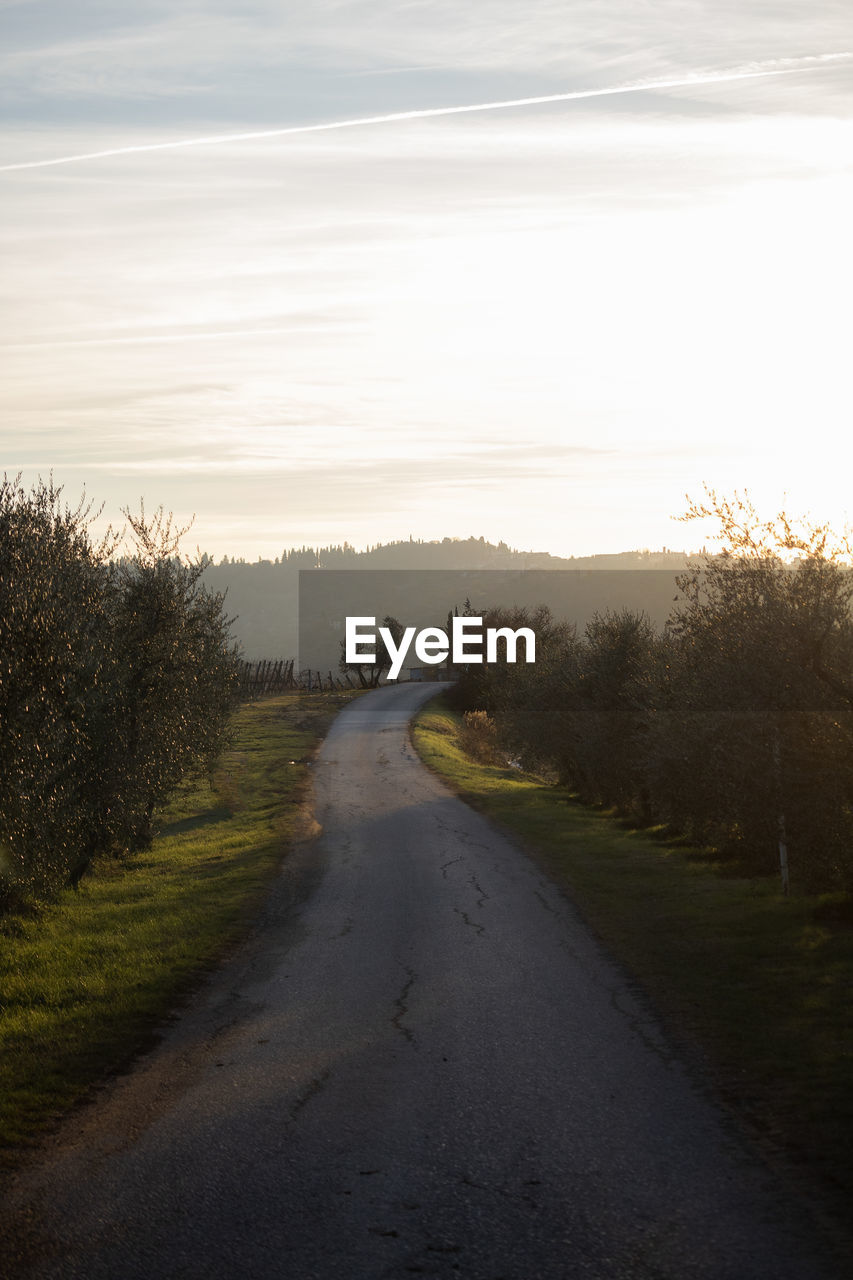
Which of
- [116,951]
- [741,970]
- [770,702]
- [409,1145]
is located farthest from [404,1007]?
[770,702]

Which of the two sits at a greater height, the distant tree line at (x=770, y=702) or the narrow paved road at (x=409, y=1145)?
the distant tree line at (x=770, y=702)

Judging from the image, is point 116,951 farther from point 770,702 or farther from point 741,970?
point 770,702

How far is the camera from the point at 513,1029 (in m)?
10.4

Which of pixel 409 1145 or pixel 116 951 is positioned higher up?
pixel 409 1145

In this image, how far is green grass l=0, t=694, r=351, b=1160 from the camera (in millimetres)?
9242

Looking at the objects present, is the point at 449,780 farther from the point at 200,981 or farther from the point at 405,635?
the point at 405,635

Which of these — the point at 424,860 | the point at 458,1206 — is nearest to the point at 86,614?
the point at 424,860

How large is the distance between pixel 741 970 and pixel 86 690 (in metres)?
10.9

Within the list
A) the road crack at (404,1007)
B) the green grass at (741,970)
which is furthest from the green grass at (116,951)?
the green grass at (741,970)

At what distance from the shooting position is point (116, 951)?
13.9 m

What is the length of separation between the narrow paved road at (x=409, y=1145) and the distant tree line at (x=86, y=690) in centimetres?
353

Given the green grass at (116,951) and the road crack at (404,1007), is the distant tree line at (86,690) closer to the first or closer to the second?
the green grass at (116,951)

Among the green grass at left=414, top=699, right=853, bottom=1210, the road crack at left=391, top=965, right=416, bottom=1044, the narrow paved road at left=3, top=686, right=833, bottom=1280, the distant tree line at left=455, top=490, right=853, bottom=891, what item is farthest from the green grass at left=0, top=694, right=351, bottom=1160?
the distant tree line at left=455, top=490, right=853, bottom=891

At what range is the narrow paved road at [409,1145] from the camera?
5.87m
